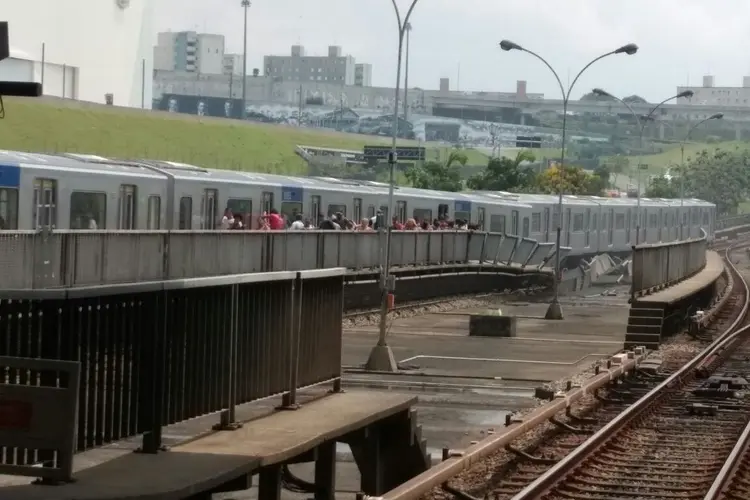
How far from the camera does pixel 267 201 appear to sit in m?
43.9

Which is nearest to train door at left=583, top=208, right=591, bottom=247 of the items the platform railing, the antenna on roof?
the platform railing

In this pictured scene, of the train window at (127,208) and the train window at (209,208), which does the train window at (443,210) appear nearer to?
the train window at (209,208)

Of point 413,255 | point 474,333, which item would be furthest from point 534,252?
point 474,333

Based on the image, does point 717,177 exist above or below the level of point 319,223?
above

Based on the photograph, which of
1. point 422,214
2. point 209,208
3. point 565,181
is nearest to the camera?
point 209,208

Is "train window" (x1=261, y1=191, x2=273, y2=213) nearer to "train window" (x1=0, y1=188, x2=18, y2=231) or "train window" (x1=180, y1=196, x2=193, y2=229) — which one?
"train window" (x1=180, y1=196, x2=193, y2=229)

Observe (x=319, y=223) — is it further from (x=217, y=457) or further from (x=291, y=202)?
(x=217, y=457)

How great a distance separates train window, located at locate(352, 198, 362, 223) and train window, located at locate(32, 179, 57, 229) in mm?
20685

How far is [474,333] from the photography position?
38469mm

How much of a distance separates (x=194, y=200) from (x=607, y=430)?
20894 mm

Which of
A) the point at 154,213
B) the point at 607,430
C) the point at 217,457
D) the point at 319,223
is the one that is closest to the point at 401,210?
the point at 319,223

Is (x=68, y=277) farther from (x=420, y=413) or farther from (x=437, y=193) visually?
(x=437, y=193)

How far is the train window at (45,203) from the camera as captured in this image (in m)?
30.1

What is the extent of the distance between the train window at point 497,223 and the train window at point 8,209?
3776 centimetres
